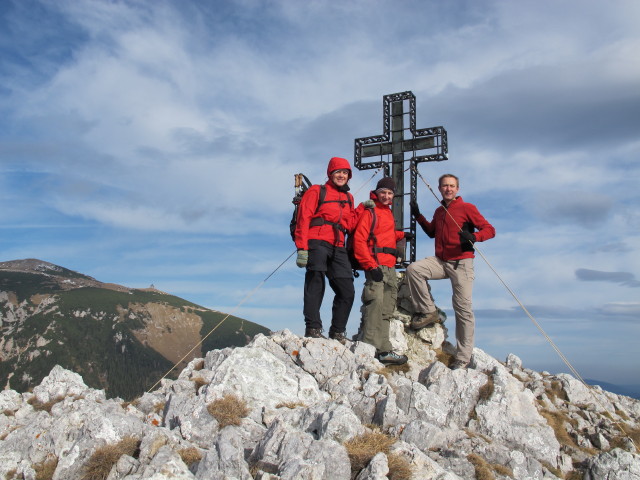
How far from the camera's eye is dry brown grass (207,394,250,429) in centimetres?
881

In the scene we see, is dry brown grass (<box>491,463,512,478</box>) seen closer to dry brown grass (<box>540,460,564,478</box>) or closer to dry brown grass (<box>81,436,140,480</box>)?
dry brown grass (<box>540,460,564,478</box>)

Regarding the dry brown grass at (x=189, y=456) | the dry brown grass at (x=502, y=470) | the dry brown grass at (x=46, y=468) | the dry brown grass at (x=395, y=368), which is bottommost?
the dry brown grass at (x=46, y=468)

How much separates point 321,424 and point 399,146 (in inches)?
389

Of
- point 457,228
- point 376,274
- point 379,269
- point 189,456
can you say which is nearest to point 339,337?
point 376,274

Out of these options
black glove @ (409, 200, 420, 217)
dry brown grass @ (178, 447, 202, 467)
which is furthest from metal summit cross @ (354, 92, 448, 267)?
dry brown grass @ (178, 447, 202, 467)

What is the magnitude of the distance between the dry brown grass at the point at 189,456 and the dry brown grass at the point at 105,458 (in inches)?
27.8

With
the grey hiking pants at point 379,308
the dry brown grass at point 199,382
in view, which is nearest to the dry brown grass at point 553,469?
the grey hiking pants at point 379,308

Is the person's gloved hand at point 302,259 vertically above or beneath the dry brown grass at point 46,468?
above

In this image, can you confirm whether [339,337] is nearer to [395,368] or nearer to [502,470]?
[395,368]

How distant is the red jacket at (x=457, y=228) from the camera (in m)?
12.4

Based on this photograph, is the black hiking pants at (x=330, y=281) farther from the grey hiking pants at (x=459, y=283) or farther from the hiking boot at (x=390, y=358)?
the grey hiking pants at (x=459, y=283)

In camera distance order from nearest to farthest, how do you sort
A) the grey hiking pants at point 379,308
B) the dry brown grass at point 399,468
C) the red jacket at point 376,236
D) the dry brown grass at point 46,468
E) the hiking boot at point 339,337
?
the dry brown grass at point 399,468 < the dry brown grass at point 46,468 < the red jacket at point 376,236 < the grey hiking pants at point 379,308 < the hiking boot at point 339,337

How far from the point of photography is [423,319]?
13.4 metres

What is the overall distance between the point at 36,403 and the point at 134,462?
5.70 m
